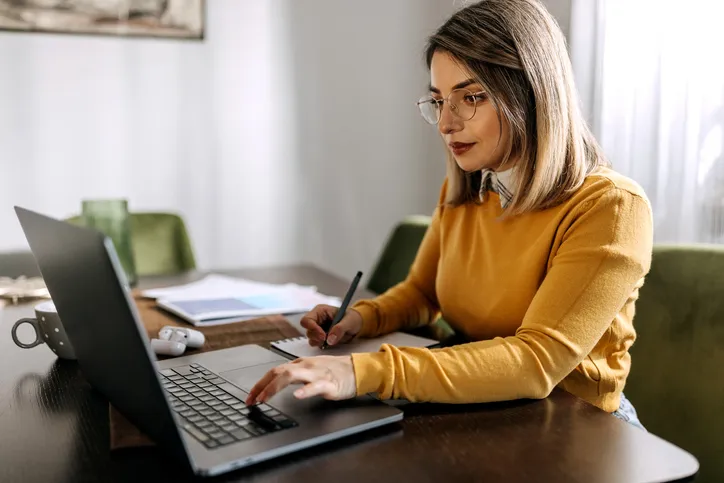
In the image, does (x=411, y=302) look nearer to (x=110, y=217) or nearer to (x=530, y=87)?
(x=530, y=87)

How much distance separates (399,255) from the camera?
2.01m

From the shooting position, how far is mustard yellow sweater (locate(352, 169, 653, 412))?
2.94 feet

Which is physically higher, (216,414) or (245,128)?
(245,128)

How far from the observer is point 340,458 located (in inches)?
29.0

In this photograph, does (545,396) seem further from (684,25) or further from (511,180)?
(684,25)

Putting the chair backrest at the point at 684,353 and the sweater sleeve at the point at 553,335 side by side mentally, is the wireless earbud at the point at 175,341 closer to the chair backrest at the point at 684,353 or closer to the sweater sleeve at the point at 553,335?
the sweater sleeve at the point at 553,335

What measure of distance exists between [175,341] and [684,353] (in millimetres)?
920

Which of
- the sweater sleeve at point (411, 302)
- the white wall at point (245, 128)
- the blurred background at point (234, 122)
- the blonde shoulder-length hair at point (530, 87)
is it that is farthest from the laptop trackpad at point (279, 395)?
the white wall at point (245, 128)

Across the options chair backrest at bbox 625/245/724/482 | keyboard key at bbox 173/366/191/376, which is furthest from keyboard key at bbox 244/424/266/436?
chair backrest at bbox 625/245/724/482

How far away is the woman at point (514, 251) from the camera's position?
2.94 ft

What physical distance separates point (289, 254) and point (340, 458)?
2.40 m

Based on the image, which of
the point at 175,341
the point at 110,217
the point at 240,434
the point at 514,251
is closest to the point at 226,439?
the point at 240,434

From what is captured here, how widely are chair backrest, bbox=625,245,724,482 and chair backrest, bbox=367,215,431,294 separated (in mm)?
720

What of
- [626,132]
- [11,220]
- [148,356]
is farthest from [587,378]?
[11,220]
